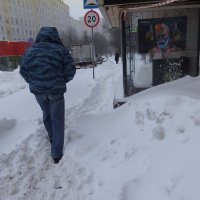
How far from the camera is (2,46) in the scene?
101ft

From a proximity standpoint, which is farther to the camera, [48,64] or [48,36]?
[48,36]

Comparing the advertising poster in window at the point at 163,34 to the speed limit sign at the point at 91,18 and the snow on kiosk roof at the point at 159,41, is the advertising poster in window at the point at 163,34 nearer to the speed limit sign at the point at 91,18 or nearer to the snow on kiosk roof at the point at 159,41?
the snow on kiosk roof at the point at 159,41

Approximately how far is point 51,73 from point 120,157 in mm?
1563

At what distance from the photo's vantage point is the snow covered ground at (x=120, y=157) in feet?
12.3

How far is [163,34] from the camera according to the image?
24.8 feet

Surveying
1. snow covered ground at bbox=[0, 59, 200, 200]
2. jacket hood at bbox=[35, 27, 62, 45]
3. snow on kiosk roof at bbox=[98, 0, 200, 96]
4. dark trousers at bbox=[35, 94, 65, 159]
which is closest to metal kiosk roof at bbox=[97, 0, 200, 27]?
snow on kiosk roof at bbox=[98, 0, 200, 96]

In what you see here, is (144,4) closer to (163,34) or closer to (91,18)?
(163,34)

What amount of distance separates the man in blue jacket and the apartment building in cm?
7113

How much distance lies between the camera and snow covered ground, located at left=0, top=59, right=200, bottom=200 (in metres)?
3.74

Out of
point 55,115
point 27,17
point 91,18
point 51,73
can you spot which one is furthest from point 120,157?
point 27,17

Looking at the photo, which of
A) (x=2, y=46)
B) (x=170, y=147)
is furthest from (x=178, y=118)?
(x=2, y=46)

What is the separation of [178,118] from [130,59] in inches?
146

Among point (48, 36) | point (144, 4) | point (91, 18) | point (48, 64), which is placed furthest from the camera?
point (91, 18)

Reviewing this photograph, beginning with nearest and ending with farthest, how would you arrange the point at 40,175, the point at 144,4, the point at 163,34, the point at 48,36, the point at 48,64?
the point at 40,175 < the point at 48,64 < the point at 48,36 < the point at 144,4 < the point at 163,34
